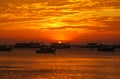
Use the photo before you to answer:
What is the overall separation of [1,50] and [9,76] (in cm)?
12023

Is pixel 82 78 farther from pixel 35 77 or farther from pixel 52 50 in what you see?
pixel 52 50

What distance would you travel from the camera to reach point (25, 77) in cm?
4891

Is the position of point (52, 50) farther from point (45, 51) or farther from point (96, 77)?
point (96, 77)

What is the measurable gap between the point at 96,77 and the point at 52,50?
302 ft

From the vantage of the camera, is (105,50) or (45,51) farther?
(105,50)

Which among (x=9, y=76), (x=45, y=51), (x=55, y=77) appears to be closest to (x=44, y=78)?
(x=55, y=77)

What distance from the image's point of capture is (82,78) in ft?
158

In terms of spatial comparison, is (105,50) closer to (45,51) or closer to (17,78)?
(45,51)

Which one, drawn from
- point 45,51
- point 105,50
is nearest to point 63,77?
point 45,51

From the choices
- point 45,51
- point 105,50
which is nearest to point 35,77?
point 45,51

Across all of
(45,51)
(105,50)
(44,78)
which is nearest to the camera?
(44,78)

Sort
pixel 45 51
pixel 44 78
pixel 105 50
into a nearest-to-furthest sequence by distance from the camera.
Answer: pixel 44 78 → pixel 45 51 → pixel 105 50

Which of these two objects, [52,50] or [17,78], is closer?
[17,78]

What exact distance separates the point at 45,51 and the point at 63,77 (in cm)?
9296
